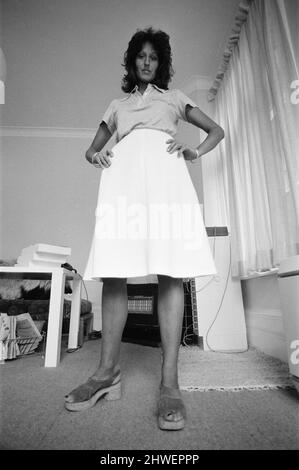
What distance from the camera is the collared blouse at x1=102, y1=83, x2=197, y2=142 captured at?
94cm

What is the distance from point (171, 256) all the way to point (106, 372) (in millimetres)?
436

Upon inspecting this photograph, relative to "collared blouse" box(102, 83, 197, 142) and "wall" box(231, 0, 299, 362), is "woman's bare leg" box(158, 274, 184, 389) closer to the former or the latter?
"collared blouse" box(102, 83, 197, 142)

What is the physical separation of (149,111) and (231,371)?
115cm

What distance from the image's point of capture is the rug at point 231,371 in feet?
3.17

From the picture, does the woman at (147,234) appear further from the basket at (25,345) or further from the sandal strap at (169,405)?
the basket at (25,345)

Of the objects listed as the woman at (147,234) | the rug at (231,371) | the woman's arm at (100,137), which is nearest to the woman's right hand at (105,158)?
the woman at (147,234)

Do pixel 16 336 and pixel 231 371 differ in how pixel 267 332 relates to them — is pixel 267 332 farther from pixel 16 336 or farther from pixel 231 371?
pixel 16 336

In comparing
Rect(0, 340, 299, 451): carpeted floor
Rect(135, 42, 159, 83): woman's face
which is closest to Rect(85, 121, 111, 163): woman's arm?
Rect(135, 42, 159, 83): woman's face

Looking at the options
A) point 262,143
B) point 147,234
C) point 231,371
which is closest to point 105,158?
point 147,234

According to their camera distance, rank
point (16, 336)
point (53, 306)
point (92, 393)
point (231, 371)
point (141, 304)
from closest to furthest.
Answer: point (92, 393) < point (231, 371) < point (53, 306) < point (16, 336) < point (141, 304)

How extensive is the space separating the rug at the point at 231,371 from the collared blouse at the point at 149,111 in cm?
96

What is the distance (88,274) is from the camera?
0.89 metres

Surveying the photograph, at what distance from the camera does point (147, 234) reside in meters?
0.85

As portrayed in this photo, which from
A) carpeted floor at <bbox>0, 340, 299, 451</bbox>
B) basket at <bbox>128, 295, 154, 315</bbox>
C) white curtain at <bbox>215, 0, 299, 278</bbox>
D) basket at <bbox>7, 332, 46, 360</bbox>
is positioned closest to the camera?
carpeted floor at <bbox>0, 340, 299, 451</bbox>
